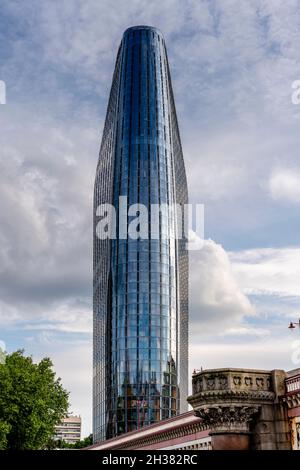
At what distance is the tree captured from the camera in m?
80.9

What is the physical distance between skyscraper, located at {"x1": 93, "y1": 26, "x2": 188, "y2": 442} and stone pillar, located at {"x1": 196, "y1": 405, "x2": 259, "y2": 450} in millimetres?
123535

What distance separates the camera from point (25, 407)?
269 ft

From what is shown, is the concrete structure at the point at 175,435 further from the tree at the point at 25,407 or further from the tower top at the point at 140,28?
the tower top at the point at 140,28

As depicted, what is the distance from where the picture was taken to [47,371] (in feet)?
292

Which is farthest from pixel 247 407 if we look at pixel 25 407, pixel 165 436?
pixel 25 407

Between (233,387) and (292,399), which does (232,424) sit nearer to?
(233,387)

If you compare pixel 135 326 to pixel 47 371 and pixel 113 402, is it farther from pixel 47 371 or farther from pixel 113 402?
pixel 47 371

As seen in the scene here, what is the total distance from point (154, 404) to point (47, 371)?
221 ft

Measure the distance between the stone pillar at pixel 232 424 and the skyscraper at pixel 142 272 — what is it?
12354 centimetres

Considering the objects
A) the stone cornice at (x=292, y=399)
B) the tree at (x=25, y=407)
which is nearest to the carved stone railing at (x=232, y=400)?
the stone cornice at (x=292, y=399)

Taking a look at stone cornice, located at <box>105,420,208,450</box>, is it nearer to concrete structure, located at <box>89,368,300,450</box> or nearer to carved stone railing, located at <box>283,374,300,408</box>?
concrete structure, located at <box>89,368,300,450</box>

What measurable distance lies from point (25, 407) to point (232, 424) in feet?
186

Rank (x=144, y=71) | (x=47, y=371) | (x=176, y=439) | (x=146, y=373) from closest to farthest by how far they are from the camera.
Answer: (x=176, y=439) → (x=47, y=371) → (x=146, y=373) → (x=144, y=71)

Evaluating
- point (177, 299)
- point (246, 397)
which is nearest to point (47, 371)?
point (246, 397)
